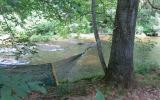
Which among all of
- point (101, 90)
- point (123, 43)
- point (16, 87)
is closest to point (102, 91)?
point (101, 90)

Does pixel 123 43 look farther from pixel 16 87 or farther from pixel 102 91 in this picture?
pixel 16 87

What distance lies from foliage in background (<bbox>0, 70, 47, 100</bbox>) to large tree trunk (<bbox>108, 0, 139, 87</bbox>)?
11.6 ft

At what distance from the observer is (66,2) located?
536cm

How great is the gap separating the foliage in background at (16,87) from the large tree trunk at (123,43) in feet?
11.6

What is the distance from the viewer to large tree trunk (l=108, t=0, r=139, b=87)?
186 inches

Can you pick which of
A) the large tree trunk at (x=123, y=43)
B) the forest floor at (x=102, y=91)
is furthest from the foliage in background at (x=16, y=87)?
the large tree trunk at (x=123, y=43)

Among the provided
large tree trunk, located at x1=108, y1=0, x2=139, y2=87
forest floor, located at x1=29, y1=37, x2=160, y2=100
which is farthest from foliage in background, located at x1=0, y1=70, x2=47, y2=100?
large tree trunk, located at x1=108, y1=0, x2=139, y2=87

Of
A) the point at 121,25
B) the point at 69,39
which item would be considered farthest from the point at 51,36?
the point at 121,25

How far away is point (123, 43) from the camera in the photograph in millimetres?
4816

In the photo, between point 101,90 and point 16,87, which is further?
point 101,90

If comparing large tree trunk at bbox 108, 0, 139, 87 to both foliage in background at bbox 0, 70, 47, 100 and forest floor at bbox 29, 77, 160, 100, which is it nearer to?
forest floor at bbox 29, 77, 160, 100

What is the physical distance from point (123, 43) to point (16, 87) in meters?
3.65

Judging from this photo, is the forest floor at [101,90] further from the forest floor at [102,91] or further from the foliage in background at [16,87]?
the foliage in background at [16,87]

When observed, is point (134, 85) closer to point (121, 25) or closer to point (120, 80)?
point (120, 80)
